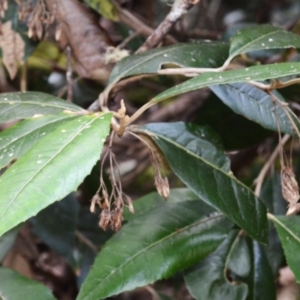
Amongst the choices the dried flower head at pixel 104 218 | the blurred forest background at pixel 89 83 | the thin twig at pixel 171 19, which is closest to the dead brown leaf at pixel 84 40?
the blurred forest background at pixel 89 83

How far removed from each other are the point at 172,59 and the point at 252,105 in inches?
5.1

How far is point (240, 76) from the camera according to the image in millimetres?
444

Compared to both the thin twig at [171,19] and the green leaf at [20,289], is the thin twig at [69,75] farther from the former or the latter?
the green leaf at [20,289]

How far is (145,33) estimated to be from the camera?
0.93 meters

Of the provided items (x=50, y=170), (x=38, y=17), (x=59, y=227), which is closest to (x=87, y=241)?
(x=59, y=227)

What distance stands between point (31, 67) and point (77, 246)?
1.39ft

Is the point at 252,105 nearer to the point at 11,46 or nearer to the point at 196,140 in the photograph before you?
the point at 196,140

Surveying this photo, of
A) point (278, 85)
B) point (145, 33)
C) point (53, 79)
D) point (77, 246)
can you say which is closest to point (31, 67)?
point (53, 79)

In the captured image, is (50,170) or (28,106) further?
(28,106)

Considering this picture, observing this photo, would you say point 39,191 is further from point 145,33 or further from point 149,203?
point 145,33

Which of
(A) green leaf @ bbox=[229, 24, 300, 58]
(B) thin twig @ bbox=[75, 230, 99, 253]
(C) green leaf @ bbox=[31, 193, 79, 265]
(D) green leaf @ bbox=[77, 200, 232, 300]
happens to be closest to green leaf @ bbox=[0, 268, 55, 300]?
(D) green leaf @ bbox=[77, 200, 232, 300]

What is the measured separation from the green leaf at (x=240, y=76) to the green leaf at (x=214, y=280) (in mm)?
300

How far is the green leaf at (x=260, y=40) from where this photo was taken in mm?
600

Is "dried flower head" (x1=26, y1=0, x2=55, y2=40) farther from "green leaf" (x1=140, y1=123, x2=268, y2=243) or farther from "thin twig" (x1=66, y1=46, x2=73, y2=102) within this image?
"green leaf" (x1=140, y1=123, x2=268, y2=243)
